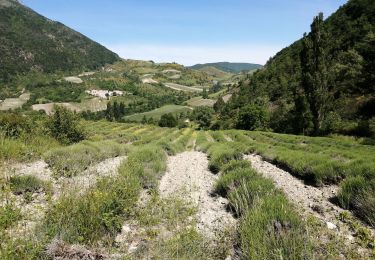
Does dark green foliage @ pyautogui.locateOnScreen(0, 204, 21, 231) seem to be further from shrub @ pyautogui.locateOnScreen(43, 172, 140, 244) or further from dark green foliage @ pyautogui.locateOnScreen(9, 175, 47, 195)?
Result: dark green foliage @ pyautogui.locateOnScreen(9, 175, 47, 195)

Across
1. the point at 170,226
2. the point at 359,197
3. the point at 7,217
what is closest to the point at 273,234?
the point at 170,226

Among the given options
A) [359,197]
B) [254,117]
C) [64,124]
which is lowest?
[254,117]

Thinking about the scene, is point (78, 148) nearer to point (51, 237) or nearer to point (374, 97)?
point (51, 237)

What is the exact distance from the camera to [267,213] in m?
6.08

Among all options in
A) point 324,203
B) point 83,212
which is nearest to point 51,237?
point 83,212

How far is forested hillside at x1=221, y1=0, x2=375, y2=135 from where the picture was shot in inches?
1670

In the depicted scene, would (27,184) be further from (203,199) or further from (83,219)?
(203,199)

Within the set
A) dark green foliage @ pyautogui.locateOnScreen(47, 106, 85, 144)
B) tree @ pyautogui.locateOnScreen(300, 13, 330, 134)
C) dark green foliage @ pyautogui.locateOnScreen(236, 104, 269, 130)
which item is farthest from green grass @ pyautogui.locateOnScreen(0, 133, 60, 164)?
dark green foliage @ pyautogui.locateOnScreen(236, 104, 269, 130)

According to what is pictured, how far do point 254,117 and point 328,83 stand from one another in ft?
109

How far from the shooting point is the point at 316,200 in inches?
399

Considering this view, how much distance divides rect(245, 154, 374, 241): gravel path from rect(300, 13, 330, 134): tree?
2886cm

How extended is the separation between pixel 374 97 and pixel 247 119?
32.2 m

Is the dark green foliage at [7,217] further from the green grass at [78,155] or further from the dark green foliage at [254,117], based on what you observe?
the dark green foliage at [254,117]

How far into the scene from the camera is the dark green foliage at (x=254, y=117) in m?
75.4
